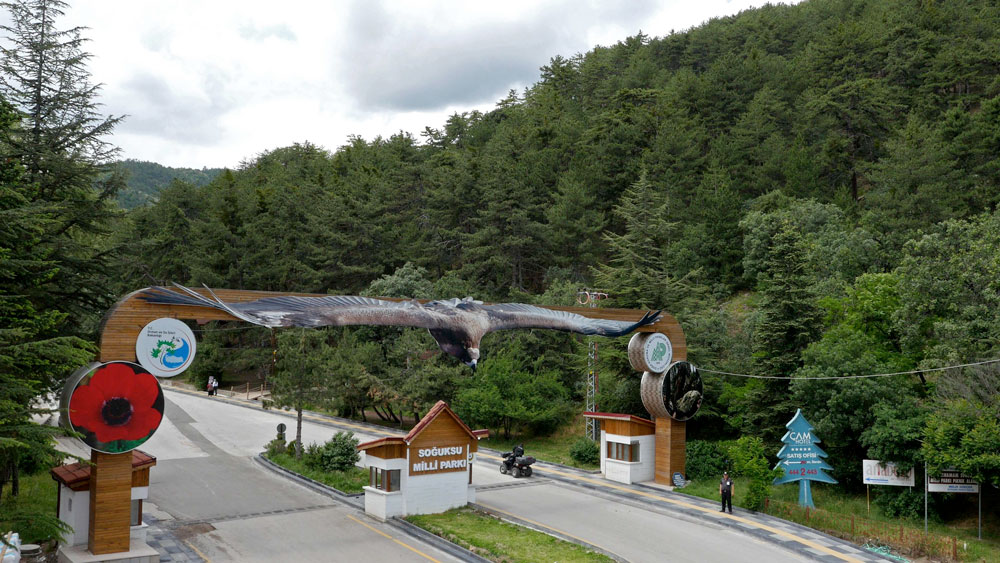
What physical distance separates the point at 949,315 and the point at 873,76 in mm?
Answer: 39914

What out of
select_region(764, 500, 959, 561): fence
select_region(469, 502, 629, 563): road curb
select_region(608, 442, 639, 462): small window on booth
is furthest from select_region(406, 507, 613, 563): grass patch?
select_region(764, 500, 959, 561): fence

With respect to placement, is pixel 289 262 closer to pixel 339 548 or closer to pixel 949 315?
pixel 339 548

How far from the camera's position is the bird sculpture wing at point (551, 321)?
21016mm

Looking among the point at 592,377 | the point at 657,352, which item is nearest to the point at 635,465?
the point at 657,352

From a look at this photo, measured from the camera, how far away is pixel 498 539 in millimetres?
17188

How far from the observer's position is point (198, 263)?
49.2m

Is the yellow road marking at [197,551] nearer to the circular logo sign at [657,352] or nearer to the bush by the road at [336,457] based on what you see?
the bush by the road at [336,457]

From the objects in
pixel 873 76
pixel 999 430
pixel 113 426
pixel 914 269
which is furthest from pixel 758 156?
pixel 113 426

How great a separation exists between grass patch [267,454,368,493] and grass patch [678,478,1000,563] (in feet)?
36.9

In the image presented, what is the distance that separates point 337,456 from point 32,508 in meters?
9.75

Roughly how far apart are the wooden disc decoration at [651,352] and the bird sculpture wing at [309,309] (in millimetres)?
7892

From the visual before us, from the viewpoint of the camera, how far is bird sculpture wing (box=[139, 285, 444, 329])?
53.5ft

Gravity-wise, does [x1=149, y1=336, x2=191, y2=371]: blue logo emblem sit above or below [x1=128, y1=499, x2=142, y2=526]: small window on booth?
above

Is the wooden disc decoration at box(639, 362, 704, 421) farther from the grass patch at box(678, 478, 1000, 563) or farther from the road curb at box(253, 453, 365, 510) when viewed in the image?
the road curb at box(253, 453, 365, 510)
